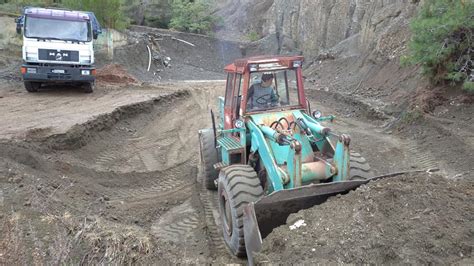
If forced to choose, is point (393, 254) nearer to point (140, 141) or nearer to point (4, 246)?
point (4, 246)

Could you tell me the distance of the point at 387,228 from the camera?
15.0ft

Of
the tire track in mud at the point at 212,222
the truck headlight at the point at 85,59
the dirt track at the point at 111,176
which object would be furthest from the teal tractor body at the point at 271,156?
the truck headlight at the point at 85,59

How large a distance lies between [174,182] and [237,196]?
12.7 feet

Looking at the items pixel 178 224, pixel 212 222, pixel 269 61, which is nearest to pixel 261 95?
pixel 269 61

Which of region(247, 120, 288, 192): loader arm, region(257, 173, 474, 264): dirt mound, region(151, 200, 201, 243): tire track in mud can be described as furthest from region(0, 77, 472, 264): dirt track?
region(257, 173, 474, 264): dirt mound

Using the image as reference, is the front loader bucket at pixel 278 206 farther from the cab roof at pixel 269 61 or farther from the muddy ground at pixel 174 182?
the cab roof at pixel 269 61

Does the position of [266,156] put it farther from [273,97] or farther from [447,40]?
[447,40]

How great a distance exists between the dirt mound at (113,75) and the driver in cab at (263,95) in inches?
582

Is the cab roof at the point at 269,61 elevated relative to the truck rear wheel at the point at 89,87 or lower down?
elevated

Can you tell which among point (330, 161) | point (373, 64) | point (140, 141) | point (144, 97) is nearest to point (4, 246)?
point (330, 161)

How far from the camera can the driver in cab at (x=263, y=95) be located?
7035 millimetres

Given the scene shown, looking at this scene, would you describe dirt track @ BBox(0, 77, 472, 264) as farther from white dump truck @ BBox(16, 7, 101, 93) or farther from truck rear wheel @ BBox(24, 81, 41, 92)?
white dump truck @ BBox(16, 7, 101, 93)

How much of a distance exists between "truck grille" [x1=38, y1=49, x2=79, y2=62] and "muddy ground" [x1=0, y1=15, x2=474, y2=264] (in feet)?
4.53

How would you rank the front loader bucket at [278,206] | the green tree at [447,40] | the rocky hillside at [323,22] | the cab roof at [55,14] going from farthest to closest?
the rocky hillside at [323,22], the cab roof at [55,14], the green tree at [447,40], the front loader bucket at [278,206]
